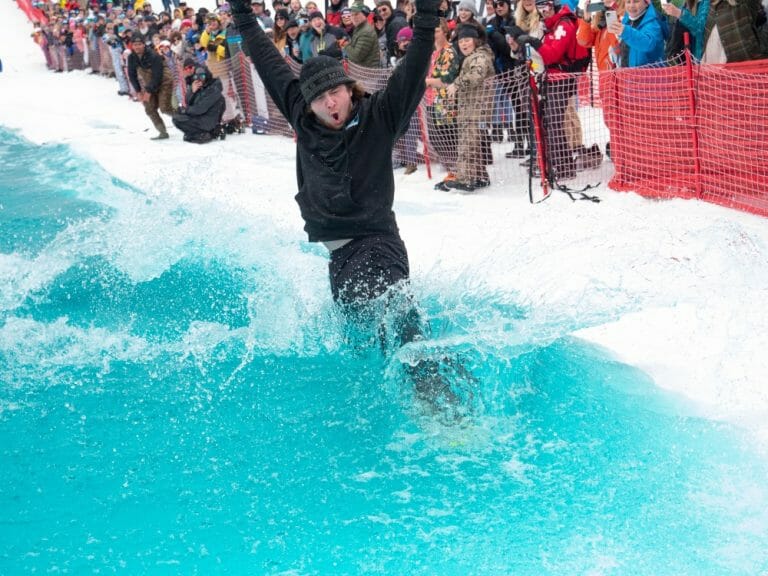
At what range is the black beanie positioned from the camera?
3.70m

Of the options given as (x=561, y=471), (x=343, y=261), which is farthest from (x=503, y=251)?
(x=561, y=471)

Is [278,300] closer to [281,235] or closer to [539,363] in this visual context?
[539,363]

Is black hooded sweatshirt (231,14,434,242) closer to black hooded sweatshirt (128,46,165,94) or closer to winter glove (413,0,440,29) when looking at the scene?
winter glove (413,0,440,29)

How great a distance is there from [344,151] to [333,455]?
57.6 inches

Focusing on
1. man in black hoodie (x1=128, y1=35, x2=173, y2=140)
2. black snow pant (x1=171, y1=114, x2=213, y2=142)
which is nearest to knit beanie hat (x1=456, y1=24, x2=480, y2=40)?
black snow pant (x1=171, y1=114, x2=213, y2=142)

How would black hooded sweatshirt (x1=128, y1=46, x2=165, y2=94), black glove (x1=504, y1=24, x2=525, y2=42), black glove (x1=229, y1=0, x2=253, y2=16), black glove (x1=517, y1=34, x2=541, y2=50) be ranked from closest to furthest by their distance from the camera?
black glove (x1=229, y1=0, x2=253, y2=16) < black glove (x1=517, y1=34, x2=541, y2=50) < black glove (x1=504, y1=24, x2=525, y2=42) < black hooded sweatshirt (x1=128, y1=46, x2=165, y2=94)

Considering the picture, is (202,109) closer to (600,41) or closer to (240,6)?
(600,41)

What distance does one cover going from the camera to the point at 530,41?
27.3ft

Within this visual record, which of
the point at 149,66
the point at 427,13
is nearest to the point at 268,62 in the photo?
the point at 427,13

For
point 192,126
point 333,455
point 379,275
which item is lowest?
point 333,455

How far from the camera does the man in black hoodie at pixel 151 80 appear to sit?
15555mm

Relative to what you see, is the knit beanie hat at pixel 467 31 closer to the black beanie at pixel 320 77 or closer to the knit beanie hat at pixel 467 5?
the knit beanie hat at pixel 467 5

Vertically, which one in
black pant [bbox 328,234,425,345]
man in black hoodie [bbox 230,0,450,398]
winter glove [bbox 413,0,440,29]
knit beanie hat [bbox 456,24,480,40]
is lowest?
black pant [bbox 328,234,425,345]

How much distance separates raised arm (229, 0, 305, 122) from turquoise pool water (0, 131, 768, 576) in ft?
4.41
